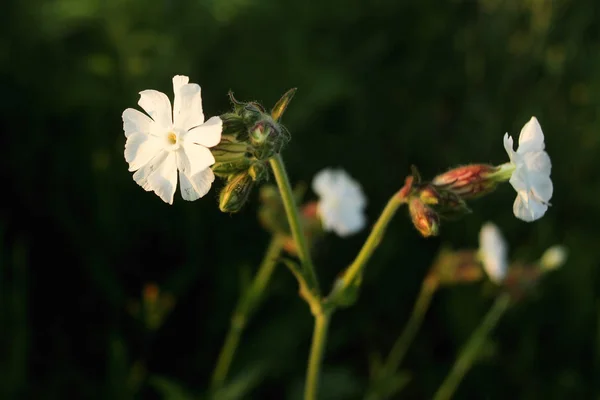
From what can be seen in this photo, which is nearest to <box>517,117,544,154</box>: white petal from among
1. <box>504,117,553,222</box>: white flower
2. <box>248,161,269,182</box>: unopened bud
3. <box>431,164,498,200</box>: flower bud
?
<box>504,117,553,222</box>: white flower

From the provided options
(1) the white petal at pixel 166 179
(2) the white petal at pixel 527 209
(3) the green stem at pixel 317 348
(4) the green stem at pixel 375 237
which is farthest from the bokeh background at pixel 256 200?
(2) the white petal at pixel 527 209

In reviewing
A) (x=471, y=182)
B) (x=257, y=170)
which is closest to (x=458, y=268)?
(x=471, y=182)

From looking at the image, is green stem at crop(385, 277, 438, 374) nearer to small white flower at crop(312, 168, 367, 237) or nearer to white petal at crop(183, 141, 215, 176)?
small white flower at crop(312, 168, 367, 237)

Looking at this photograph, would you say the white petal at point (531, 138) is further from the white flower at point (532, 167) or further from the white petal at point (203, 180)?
the white petal at point (203, 180)

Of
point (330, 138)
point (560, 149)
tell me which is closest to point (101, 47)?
point (330, 138)

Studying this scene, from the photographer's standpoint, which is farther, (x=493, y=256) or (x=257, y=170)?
(x=493, y=256)

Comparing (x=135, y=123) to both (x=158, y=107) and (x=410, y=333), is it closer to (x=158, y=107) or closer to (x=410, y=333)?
(x=158, y=107)

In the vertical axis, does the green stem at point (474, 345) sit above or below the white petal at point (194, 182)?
above
